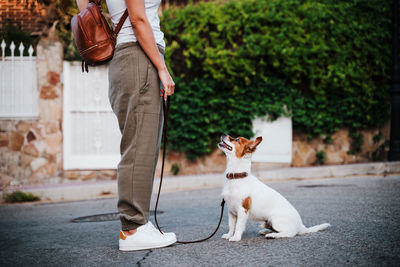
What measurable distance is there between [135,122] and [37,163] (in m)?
5.67

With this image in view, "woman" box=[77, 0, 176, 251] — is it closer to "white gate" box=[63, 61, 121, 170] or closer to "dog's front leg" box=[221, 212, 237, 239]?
"dog's front leg" box=[221, 212, 237, 239]

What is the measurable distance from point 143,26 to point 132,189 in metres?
1.15

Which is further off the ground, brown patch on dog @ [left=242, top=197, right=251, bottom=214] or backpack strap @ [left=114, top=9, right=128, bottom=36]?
backpack strap @ [left=114, top=9, right=128, bottom=36]

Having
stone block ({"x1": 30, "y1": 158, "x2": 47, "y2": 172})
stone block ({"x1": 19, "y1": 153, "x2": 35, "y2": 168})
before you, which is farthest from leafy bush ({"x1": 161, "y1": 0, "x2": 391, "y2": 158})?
stone block ({"x1": 19, "y1": 153, "x2": 35, "y2": 168})

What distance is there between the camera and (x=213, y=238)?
3.40 meters

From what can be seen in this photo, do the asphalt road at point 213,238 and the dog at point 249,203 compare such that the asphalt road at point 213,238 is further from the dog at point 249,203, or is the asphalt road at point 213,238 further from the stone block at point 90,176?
the stone block at point 90,176

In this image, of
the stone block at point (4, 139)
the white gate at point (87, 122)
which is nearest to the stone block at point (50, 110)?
the white gate at point (87, 122)

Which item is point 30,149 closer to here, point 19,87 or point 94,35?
point 19,87

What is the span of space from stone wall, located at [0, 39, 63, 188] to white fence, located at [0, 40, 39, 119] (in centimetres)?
13

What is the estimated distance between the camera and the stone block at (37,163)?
7.88 metres

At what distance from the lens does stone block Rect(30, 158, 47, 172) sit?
788 centimetres

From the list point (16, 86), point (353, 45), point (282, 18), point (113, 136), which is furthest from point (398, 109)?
point (16, 86)

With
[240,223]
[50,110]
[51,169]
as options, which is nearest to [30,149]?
[51,169]

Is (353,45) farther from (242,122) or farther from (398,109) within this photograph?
(242,122)
